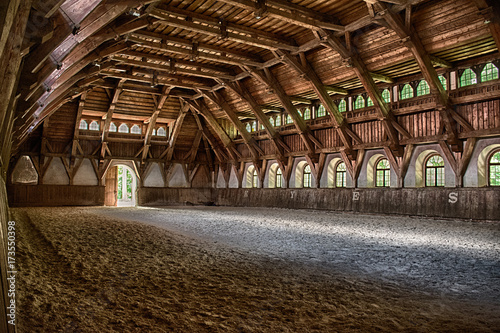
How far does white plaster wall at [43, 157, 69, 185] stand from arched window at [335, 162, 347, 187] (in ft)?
51.8

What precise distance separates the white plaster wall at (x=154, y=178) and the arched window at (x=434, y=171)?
16931 millimetres

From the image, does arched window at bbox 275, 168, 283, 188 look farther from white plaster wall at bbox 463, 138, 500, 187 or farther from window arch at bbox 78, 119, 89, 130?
window arch at bbox 78, 119, 89, 130

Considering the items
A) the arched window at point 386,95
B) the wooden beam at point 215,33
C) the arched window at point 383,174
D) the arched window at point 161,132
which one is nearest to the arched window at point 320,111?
the arched window at point 386,95

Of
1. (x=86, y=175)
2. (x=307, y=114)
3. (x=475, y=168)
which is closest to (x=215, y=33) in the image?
(x=307, y=114)

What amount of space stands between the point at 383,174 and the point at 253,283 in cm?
1281

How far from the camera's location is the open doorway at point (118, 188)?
26.9 metres

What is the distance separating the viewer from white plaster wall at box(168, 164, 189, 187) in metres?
25.9

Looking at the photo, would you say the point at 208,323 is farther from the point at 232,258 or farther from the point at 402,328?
the point at 232,258

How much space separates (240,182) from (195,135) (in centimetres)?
476

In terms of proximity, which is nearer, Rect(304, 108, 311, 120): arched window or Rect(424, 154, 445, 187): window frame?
Rect(424, 154, 445, 187): window frame

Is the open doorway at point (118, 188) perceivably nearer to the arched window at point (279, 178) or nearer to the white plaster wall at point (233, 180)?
the white plaster wall at point (233, 180)

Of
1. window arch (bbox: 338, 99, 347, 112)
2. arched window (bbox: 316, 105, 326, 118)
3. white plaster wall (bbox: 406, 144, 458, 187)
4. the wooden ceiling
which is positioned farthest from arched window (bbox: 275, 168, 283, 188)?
white plaster wall (bbox: 406, 144, 458, 187)

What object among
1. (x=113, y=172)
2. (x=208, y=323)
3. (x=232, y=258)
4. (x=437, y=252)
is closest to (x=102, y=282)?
(x=208, y=323)

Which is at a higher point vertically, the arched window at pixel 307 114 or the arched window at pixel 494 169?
the arched window at pixel 307 114
